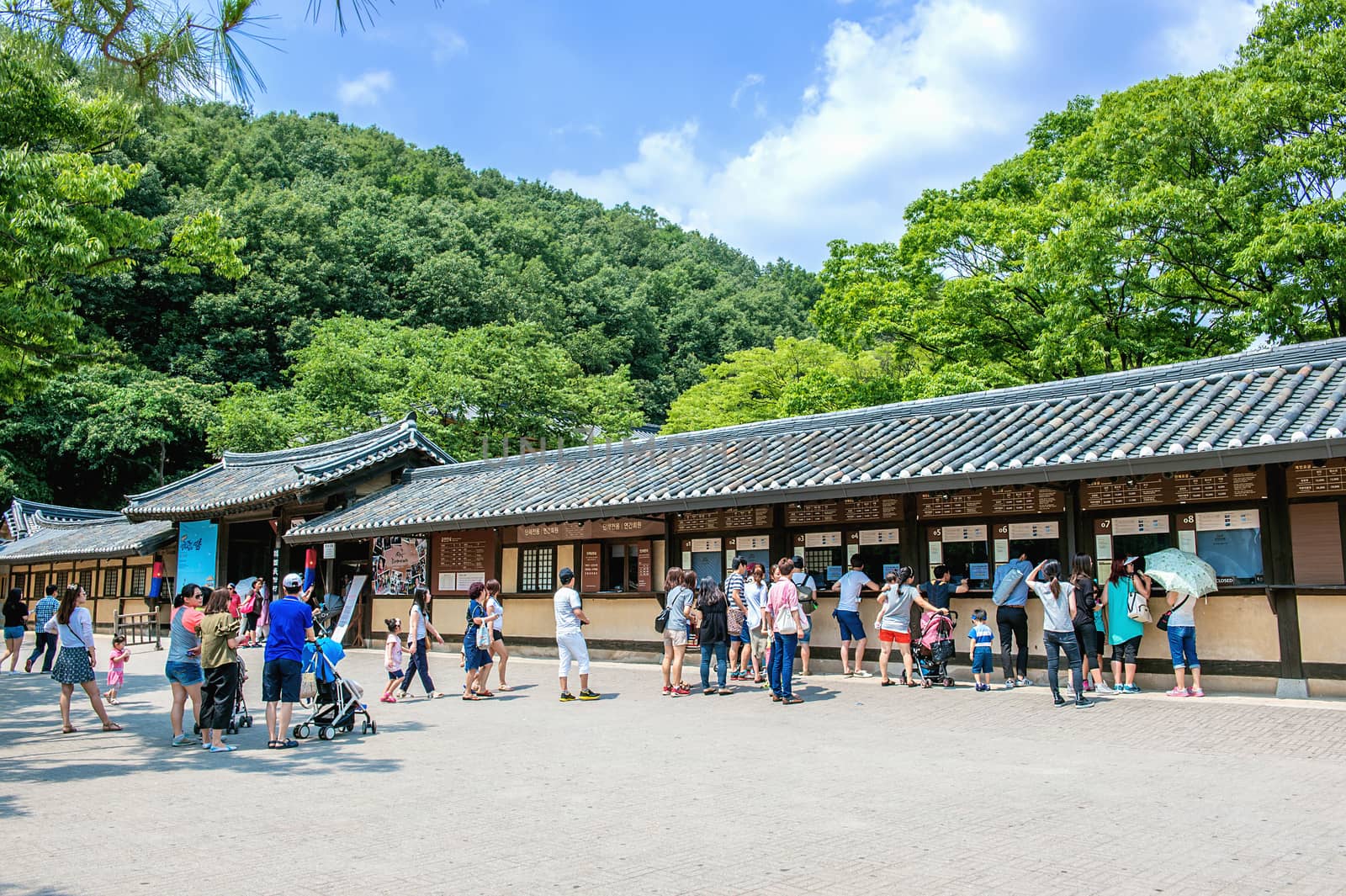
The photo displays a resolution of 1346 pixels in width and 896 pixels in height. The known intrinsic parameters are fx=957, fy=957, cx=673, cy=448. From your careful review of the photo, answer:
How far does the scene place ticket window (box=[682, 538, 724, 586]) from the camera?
15.9 meters

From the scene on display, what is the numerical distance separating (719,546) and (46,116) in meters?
10.8

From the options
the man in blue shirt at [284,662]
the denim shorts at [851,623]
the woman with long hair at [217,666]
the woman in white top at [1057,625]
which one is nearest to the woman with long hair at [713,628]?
the denim shorts at [851,623]

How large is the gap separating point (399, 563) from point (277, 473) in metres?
7.47

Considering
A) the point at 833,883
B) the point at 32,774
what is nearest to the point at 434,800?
the point at 833,883

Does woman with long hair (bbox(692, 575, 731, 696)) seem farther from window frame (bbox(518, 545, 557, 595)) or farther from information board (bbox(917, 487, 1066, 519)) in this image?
window frame (bbox(518, 545, 557, 595))

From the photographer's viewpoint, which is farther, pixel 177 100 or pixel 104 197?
pixel 104 197

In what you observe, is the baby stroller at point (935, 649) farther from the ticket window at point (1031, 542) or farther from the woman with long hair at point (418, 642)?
the woman with long hair at point (418, 642)

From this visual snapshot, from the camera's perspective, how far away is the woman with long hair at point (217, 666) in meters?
9.32

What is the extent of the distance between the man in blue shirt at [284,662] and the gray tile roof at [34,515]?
29911 millimetres

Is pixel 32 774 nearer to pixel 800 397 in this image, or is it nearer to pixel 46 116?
pixel 46 116

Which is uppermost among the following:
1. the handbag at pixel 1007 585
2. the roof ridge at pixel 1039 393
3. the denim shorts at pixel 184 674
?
the roof ridge at pixel 1039 393

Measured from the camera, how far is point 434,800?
22.6 ft

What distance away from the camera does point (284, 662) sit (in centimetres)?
923

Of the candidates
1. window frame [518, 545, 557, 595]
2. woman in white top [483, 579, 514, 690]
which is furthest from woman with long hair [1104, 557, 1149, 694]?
window frame [518, 545, 557, 595]
